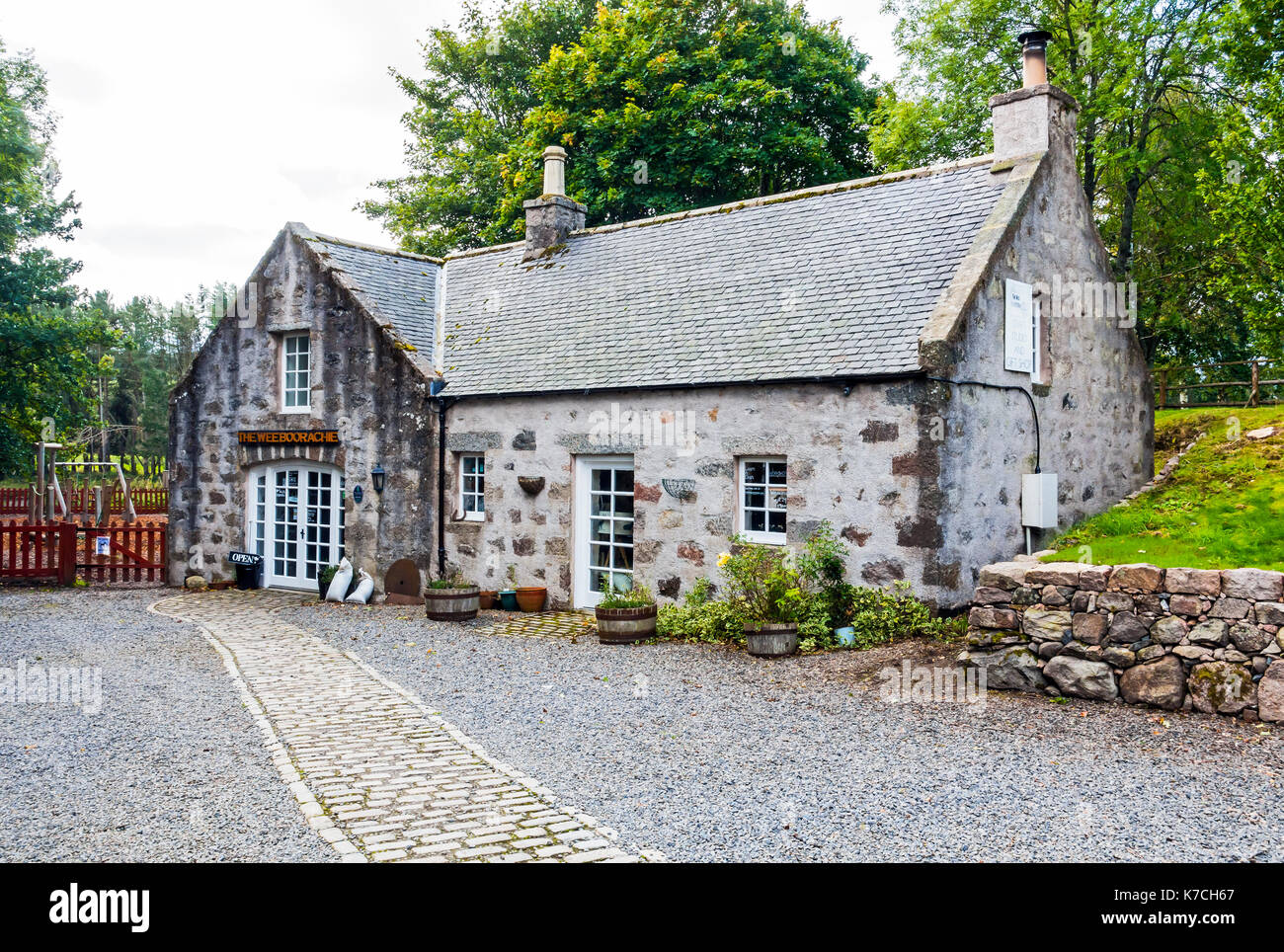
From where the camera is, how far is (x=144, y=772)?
23.2 feet

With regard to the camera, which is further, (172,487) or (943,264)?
(172,487)

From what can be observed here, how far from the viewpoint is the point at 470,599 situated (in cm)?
1487

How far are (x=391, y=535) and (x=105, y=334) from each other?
440 inches

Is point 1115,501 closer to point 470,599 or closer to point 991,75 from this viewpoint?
point 470,599

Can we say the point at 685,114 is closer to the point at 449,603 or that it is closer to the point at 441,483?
the point at 441,483

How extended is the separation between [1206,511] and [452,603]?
34.2ft

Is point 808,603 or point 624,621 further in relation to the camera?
point 624,621

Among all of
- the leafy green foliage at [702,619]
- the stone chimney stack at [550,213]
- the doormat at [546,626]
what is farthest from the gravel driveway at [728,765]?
the stone chimney stack at [550,213]

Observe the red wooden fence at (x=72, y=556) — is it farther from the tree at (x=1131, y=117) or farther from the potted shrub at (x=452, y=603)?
the tree at (x=1131, y=117)

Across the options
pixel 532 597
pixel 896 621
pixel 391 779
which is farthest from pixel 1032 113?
pixel 391 779

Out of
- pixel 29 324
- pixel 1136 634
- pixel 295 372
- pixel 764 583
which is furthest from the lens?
pixel 29 324

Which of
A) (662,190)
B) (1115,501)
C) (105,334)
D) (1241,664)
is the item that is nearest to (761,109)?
(662,190)

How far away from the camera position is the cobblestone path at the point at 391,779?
555 centimetres

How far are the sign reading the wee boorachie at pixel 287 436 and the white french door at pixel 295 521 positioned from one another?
0.57m
